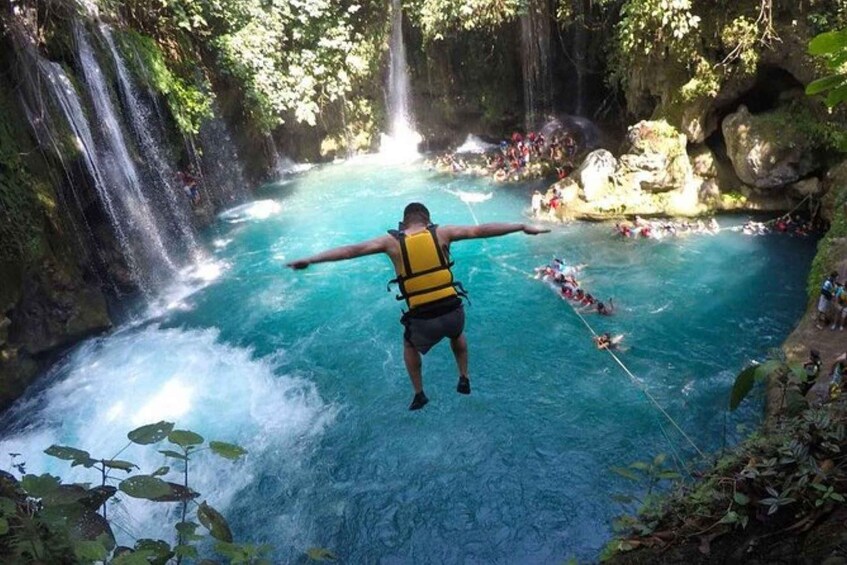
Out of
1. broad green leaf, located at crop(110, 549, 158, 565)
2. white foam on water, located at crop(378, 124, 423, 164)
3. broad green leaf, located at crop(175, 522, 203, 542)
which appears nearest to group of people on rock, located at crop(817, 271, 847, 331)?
broad green leaf, located at crop(175, 522, 203, 542)

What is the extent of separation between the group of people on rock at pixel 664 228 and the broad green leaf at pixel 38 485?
15521mm

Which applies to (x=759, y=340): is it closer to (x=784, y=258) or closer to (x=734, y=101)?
(x=784, y=258)

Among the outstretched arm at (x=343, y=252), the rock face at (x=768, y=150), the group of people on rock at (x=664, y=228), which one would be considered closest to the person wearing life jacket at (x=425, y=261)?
the outstretched arm at (x=343, y=252)

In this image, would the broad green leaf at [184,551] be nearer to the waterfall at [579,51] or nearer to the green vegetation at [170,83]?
the green vegetation at [170,83]

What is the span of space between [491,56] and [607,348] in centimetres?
1539

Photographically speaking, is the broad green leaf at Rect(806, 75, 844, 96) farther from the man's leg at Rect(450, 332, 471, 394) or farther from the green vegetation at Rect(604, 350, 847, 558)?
the man's leg at Rect(450, 332, 471, 394)

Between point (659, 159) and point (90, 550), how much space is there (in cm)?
1675

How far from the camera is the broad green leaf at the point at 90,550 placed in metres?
2.35

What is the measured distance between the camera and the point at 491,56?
22.6 meters

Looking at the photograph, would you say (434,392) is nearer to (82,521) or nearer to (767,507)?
(767,507)

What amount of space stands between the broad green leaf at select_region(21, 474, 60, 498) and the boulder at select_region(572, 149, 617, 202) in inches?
645

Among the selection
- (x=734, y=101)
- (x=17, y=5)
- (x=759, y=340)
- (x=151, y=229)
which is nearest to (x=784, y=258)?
(x=759, y=340)

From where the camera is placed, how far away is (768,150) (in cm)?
1488

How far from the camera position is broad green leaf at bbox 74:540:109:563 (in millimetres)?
2350
